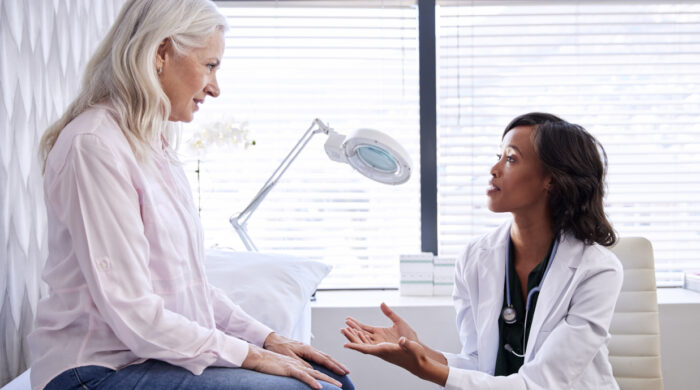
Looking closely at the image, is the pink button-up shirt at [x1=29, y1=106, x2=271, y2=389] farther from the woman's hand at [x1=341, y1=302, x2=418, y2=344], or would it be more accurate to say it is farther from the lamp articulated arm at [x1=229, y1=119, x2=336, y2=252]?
the lamp articulated arm at [x1=229, y1=119, x2=336, y2=252]

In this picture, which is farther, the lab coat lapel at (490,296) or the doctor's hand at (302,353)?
the lab coat lapel at (490,296)

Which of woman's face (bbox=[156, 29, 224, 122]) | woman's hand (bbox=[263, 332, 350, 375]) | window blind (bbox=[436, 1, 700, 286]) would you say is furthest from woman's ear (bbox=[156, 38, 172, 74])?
window blind (bbox=[436, 1, 700, 286])

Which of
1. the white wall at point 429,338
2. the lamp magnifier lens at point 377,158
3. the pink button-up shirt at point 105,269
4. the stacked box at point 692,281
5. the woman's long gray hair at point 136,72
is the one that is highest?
the woman's long gray hair at point 136,72

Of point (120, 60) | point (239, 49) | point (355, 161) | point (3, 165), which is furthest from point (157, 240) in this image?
point (239, 49)

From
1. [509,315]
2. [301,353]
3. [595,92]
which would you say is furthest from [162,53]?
[595,92]

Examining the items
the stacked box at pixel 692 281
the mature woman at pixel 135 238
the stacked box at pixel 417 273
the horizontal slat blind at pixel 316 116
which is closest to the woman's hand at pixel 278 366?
the mature woman at pixel 135 238

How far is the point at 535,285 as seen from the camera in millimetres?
1535

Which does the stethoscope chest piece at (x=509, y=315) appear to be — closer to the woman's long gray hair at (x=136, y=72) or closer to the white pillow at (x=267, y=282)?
the white pillow at (x=267, y=282)

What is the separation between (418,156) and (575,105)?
29.2 inches

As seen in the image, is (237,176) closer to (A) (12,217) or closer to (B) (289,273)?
(B) (289,273)

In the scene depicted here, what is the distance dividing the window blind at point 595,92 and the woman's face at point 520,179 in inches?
41.1

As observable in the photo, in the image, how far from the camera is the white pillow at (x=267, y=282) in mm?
1590

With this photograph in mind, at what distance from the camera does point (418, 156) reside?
8.72ft

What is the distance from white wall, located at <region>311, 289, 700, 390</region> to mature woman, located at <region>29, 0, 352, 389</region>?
1118 mm
